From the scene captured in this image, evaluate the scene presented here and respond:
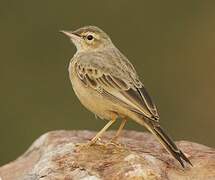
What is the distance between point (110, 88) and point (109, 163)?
1.18 metres

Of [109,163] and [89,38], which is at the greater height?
[89,38]

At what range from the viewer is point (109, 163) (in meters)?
10.7

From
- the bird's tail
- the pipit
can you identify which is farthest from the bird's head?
the bird's tail

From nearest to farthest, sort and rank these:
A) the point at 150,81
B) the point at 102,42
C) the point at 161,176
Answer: the point at 161,176
the point at 102,42
the point at 150,81

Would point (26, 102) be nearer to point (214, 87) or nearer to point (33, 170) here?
point (214, 87)

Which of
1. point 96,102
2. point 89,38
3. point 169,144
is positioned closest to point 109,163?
point 169,144

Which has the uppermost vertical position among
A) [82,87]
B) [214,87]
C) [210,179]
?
[82,87]

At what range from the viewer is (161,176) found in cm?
1039

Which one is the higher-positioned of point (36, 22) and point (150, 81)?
point (36, 22)

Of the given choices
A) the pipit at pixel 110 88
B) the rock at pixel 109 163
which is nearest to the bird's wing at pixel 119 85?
the pipit at pixel 110 88

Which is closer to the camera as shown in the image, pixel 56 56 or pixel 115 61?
pixel 115 61

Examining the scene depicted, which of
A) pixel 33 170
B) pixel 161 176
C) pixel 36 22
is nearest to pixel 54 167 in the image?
pixel 33 170

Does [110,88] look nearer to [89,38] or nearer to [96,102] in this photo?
[96,102]

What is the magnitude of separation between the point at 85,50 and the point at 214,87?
8.10 metres
